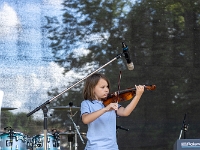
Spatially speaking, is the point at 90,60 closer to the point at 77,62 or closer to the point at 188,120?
the point at 77,62

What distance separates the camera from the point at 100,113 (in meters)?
3.44

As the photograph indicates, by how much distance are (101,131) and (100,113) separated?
0.55 feet

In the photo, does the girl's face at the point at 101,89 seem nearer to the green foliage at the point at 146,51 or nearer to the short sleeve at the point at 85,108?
the short sleeve at the point at 85,108

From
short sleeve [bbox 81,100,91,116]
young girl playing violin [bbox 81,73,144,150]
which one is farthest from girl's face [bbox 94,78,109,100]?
short sleeve [bbox 81,100,91,116]

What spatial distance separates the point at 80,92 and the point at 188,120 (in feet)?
5.41

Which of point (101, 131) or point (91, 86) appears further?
point (91, 86)

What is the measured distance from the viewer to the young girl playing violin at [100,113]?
349cm

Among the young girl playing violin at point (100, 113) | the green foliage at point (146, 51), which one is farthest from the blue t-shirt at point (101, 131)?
the green foliage at point (146, 51)

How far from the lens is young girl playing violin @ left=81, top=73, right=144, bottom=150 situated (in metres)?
3.49

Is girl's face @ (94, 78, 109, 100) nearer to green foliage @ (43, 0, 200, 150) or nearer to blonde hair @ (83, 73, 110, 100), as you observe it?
blonde hair @ (83, 73, 110, 100)

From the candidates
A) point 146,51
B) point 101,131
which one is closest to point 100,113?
point 101,131

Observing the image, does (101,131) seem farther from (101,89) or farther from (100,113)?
(101,89)

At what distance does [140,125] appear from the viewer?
23.7ft

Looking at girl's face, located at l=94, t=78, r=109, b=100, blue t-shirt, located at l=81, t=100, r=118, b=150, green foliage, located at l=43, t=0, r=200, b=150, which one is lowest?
blue t-shirt, located at l=81, t=100, r=118, b=150
